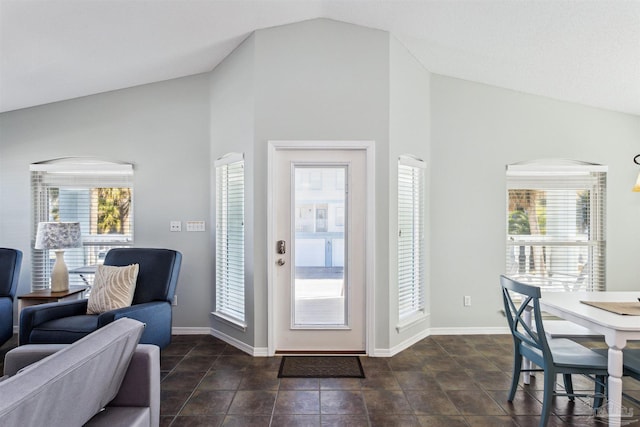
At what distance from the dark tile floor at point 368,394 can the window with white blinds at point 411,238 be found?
20.8 inches

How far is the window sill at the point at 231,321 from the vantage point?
11.9ft

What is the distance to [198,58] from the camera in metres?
3.77

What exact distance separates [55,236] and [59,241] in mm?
60

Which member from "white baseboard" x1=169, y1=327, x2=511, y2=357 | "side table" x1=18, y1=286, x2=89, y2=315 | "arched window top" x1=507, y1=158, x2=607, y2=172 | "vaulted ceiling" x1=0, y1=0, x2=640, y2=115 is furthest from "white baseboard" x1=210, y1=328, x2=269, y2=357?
"arched window top" x1=507, y1=158, x2=607, y2=172

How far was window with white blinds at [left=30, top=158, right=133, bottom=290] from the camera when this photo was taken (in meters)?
Result: 4.17

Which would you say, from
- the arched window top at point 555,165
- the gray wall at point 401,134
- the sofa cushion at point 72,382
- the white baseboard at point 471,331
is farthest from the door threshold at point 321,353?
the arched window top at point 555,165

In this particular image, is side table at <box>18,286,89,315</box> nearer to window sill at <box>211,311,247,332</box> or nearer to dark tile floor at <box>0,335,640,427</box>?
dark tile floor at <box>0,335,640,427</box>

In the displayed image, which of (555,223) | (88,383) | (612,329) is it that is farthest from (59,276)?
(555,223)

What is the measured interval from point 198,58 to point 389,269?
2860 millimetres

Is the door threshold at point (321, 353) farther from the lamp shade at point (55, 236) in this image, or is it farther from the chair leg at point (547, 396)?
the lamp shade at point (55, 236)

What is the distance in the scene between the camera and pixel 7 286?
3535 millimetres

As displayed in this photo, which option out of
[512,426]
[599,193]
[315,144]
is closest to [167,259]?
[315,144]

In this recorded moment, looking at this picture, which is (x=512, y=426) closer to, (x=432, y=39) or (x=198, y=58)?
(x=432, y=39)

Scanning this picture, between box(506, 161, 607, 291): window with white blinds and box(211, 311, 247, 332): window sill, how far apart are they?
3022 millimetres
